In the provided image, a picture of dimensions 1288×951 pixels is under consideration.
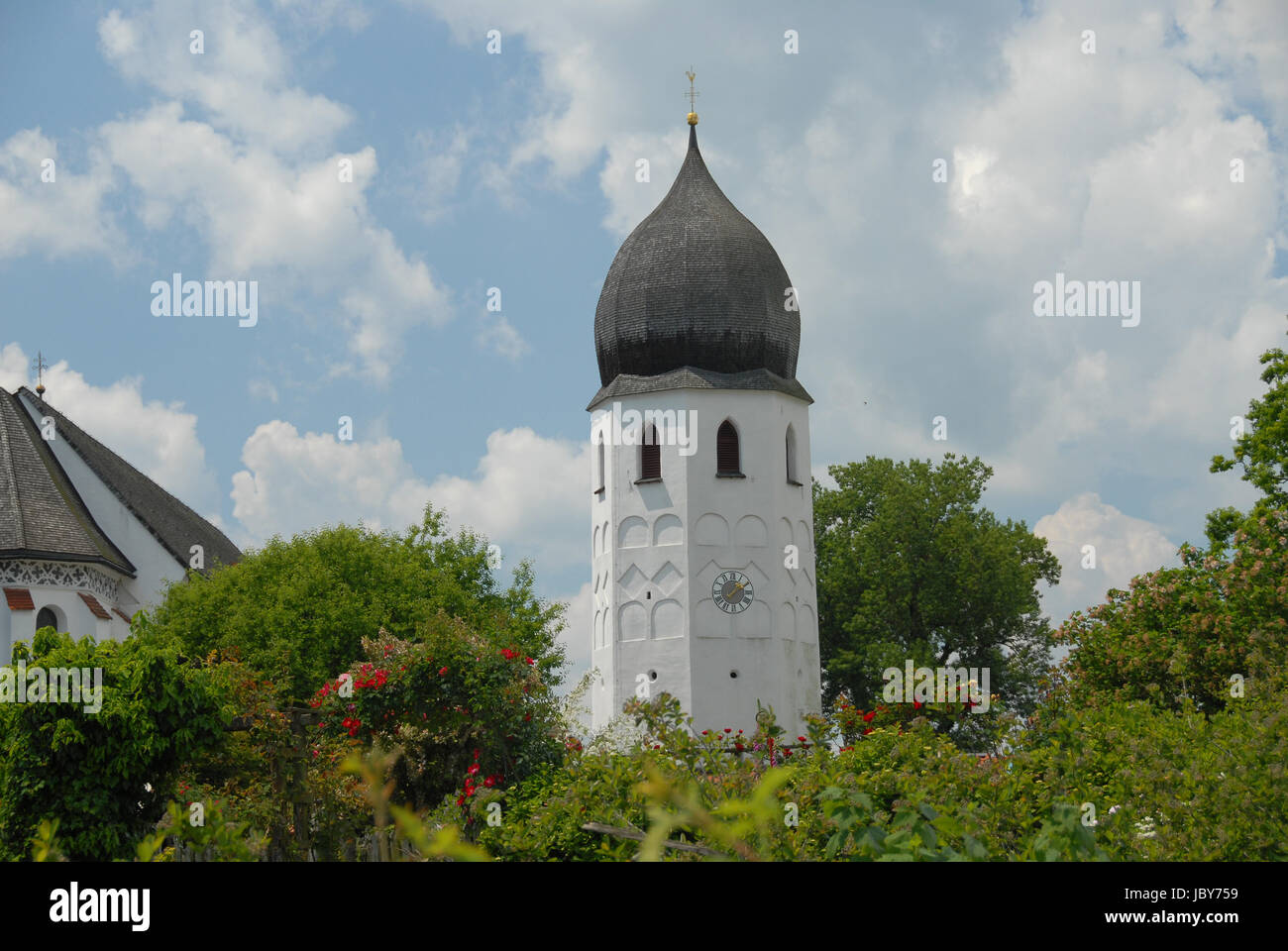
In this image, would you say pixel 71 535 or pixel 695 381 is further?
pixel 71 535

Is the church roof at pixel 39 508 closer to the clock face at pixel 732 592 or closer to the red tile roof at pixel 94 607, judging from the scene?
the red tile roof at pixel 94 607

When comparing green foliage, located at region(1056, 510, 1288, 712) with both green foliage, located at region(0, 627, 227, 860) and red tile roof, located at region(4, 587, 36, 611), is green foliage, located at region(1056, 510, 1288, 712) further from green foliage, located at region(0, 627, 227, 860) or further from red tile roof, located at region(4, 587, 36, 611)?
red tile roof, located at region(4, 587, 36, 611)

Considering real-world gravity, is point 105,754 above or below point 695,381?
below

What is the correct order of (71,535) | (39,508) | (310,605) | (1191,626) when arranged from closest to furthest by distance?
Result: (1191,626) → (310,605) → (71,535) → (39,508)

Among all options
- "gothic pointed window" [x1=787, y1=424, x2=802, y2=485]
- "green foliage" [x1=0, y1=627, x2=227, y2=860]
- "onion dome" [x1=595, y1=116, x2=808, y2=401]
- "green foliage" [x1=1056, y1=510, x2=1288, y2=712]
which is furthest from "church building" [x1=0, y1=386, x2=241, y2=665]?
"green foliage" [x1=1056, y1=510, x2=1288, y2=712]

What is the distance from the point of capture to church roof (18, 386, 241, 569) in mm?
44781

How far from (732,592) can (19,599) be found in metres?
19.7

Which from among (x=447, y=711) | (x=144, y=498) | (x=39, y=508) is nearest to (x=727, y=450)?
(x=39, y=508)

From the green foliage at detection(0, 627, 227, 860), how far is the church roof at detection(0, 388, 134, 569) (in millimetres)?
26316

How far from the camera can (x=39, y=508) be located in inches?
1620

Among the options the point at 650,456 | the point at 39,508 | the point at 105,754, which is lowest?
the point at 105,754

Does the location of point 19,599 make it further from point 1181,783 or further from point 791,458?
point 1181,783
